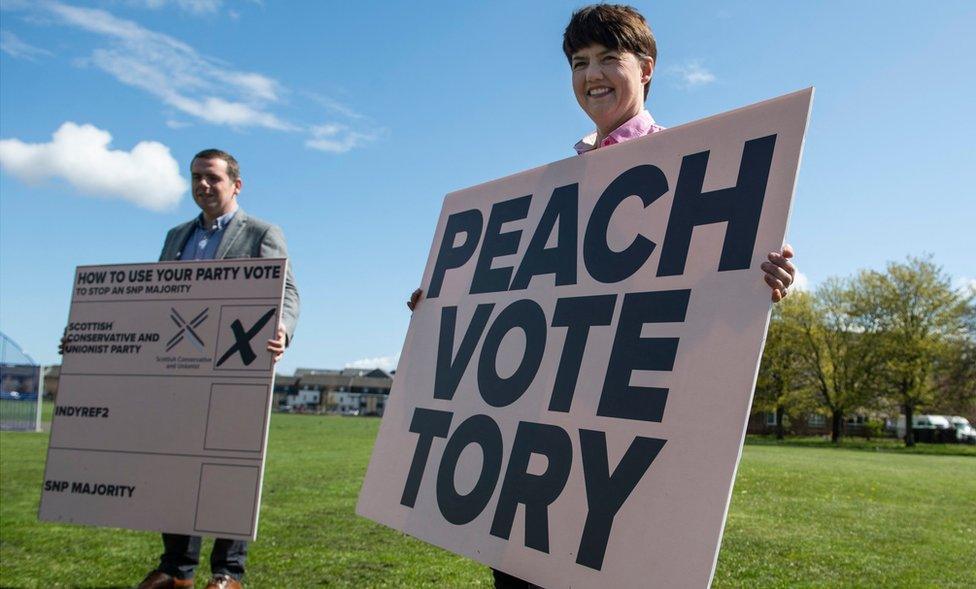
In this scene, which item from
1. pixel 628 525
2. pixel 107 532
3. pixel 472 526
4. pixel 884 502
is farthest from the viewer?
pixel 884 502

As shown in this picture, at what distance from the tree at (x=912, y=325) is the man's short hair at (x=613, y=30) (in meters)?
Answer: 52.4

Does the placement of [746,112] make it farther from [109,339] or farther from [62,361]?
[62,361]

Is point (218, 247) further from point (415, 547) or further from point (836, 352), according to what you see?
point (836, 352)

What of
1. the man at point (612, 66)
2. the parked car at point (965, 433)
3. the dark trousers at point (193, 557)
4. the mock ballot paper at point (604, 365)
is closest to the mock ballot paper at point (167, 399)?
the dark trousers at point (193, 557)

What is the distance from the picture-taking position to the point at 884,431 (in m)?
64.9

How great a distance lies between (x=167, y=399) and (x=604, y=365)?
120 inches

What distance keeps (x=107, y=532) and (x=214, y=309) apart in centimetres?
388

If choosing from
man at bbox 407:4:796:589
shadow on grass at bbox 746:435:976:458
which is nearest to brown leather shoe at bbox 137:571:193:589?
man at bbox 407:4:796:589

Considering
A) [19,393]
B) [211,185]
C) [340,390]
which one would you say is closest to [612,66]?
[211,185]

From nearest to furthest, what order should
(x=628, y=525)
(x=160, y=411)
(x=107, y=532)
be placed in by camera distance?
(x=628, y=525) < (x=160, y=411) < (x=107, y=532)

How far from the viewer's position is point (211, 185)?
466 cm

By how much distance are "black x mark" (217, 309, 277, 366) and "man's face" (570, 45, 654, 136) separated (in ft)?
7.54

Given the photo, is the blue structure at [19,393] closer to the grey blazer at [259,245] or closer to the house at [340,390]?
the grey blazer at [259,245]

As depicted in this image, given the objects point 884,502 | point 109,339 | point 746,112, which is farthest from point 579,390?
point 884,502
